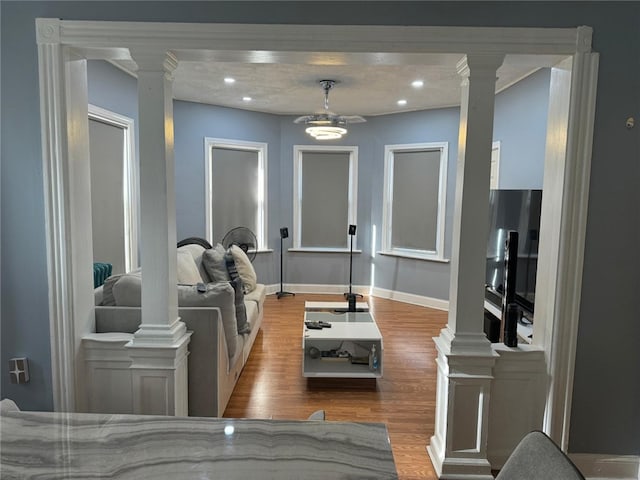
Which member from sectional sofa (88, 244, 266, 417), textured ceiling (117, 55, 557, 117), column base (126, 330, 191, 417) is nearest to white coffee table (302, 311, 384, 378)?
sectional sofa (88, 244, 266, 417)

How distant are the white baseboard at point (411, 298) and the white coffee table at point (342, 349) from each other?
7.13ft

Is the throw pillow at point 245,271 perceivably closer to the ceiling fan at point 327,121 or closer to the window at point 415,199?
the ceiling fan at point 327,121

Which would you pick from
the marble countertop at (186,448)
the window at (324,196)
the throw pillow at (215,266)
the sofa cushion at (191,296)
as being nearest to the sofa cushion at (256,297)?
the throw pillow at (215,266)

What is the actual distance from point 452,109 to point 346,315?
316cm

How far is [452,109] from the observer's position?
535 cm

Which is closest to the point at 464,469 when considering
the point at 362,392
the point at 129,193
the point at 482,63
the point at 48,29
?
the point at 362,392

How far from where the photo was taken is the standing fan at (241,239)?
543 centimetres

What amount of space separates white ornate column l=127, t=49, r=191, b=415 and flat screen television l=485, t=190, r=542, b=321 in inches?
82.9

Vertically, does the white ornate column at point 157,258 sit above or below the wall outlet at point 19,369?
above

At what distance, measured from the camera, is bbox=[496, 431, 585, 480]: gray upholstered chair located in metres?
0.85

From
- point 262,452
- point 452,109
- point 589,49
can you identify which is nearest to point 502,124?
point 452,109

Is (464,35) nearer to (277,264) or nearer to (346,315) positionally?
(346,315)

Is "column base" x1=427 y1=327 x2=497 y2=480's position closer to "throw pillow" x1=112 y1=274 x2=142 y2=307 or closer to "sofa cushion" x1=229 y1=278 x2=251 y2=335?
"sofa cushion" x1=229 y1=278 x2=251 y2=335

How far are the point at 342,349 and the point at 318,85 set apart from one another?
2.74 metres
